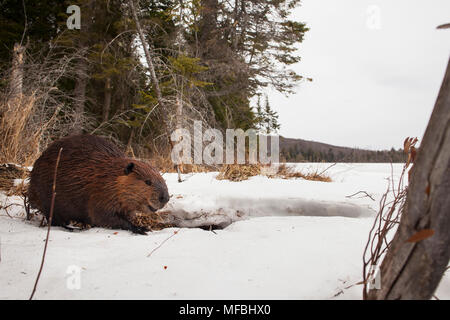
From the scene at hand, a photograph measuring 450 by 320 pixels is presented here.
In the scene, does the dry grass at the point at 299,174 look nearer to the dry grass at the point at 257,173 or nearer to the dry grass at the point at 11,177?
the dry grass at the point at 257,173

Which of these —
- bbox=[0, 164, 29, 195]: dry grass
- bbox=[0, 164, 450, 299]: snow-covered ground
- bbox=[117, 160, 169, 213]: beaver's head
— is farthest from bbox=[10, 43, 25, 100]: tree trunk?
bbox=[117, 160, 169, 213]: beaver's head

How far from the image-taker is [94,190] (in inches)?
79.7

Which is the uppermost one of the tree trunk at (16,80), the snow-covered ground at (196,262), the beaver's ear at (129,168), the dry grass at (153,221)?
the tree trunk at (16,80)

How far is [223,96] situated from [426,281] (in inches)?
481

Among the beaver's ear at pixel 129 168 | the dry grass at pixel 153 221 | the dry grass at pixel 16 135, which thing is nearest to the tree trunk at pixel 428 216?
the beaver's ear at pixel 129 168

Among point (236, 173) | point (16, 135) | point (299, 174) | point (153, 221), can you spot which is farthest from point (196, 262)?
point (299, 174)

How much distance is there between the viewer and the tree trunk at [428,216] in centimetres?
69

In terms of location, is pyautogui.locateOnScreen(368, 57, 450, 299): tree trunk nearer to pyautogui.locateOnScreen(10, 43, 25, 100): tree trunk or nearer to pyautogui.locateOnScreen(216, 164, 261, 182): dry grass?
pyautogui.locateOnScreen(216, 164, 261, 182): dry grass

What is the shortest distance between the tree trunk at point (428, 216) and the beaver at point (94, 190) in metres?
1.63

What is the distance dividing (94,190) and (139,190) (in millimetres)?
329

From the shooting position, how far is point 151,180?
207cm

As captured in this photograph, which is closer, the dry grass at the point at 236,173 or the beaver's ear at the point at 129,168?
the beaver's ear at the point at 129,168
